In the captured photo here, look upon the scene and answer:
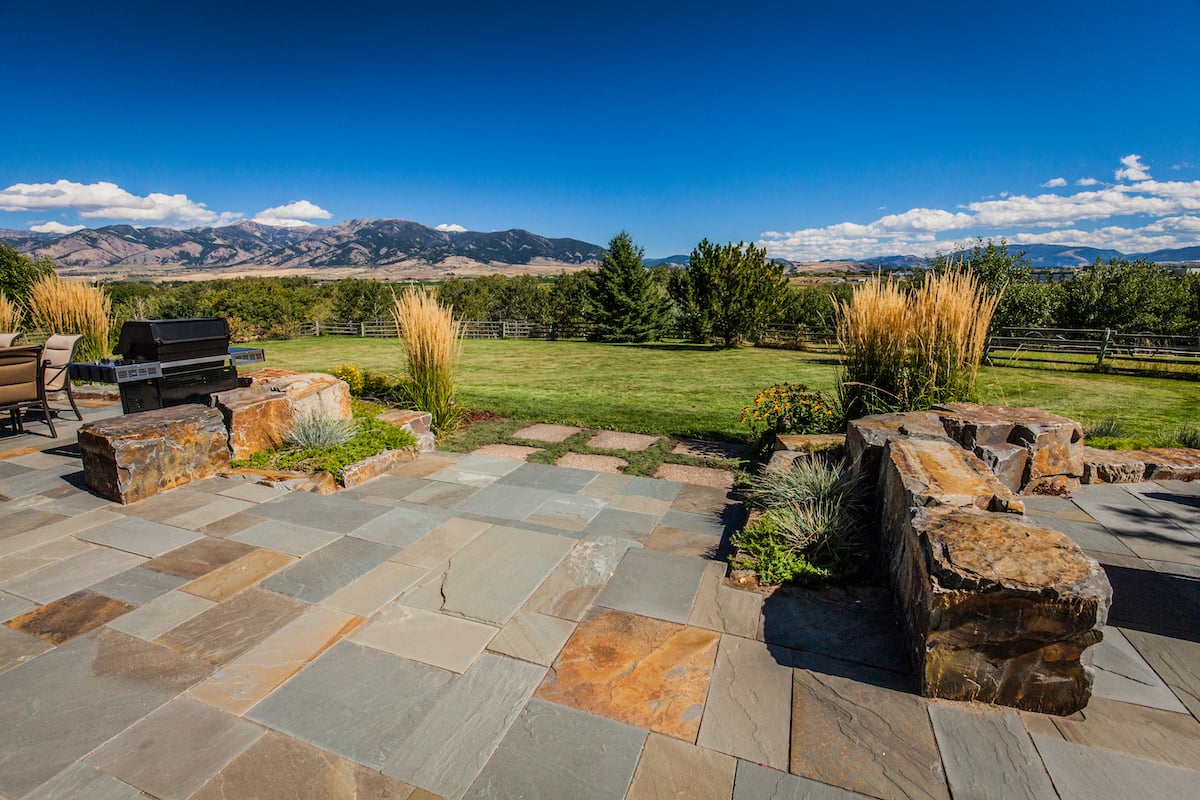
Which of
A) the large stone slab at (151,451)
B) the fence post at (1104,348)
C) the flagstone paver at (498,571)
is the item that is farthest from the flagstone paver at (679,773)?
the fence post at (1104,348)

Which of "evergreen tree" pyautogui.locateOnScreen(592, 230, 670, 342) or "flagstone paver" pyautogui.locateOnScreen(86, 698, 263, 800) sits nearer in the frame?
"flagstone paver" pyautogui.locateOnScreen(86, 698, 263, 800)

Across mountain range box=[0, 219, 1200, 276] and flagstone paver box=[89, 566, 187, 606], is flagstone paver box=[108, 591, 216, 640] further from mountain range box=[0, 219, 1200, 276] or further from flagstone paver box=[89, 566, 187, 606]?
mountain range box=[0, 219, 1200, 276]

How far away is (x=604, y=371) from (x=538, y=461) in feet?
25.2

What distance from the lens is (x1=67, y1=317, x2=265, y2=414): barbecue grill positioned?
434 centimetres

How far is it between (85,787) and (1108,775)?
2775 millimetres

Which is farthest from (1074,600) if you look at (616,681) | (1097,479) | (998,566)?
(1097,479)

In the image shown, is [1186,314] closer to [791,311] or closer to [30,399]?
[791,311]

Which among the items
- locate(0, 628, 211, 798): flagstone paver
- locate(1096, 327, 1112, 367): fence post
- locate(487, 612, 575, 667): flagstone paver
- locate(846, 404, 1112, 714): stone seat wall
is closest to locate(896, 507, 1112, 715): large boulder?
locate(846, 404, 1112, 714): stone seat wall

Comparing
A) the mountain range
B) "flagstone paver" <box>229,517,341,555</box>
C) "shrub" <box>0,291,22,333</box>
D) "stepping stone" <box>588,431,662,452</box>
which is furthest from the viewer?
the mountain range

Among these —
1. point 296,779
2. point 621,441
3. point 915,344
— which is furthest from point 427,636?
point 915,344

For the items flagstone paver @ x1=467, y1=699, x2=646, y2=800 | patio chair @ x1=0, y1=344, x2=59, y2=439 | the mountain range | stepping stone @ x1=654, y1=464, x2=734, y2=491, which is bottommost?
stepping stone @ x1=654, y1=464, x2=734, y2=491

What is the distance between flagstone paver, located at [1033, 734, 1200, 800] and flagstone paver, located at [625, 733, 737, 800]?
87 centimetres

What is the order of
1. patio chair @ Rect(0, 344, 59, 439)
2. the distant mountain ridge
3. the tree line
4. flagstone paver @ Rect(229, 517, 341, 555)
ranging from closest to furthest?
flagstone paver @ Rect(229, 517, 341, 555), patio chair @ Rect(0, 344, 59, 439), the tree line, the distant mountain ridge

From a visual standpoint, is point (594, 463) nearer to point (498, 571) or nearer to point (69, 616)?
point (498, 571)
